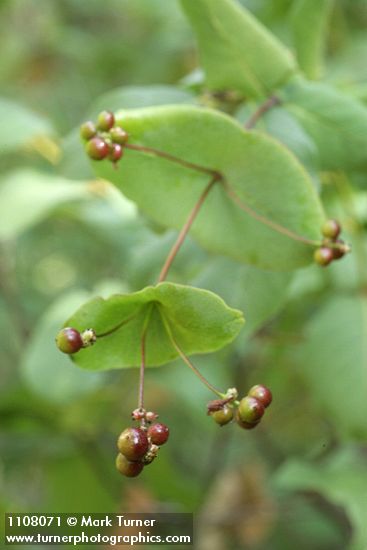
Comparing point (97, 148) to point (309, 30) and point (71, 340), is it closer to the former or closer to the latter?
point (71, 340)

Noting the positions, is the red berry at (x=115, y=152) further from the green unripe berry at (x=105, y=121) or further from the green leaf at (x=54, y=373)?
the green leaf at (x=54, y=373)

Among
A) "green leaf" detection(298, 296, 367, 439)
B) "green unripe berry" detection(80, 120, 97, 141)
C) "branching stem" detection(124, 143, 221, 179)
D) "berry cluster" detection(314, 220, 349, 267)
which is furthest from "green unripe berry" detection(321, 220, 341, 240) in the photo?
"green leaf" detection(298, 296, 367, 439)

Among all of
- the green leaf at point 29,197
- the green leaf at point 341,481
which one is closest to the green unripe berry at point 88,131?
the green leaf at point 29,197

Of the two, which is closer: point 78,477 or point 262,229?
point 262,229

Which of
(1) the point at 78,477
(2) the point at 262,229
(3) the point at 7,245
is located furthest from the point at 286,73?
(3) the point at 7,245

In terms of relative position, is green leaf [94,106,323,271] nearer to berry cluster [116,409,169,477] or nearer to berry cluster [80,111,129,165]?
berry cluster [80,111,129,165]

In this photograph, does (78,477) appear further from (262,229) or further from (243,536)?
(262,229)
